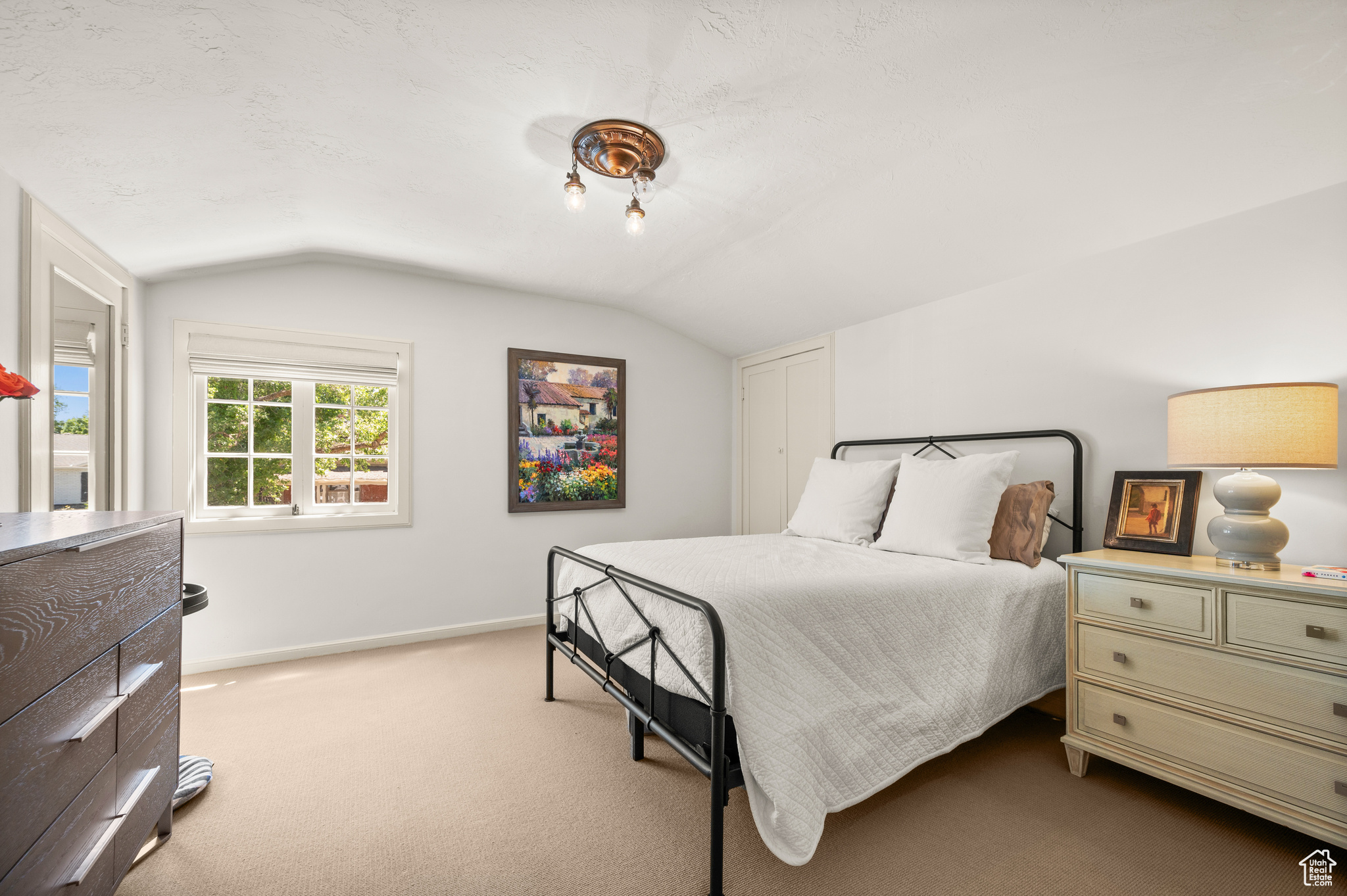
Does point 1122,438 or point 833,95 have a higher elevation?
point 833,95

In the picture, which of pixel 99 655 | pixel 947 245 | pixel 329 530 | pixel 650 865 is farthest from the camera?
pixel 329 530

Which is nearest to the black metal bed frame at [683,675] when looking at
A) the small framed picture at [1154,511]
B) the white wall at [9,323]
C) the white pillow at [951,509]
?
the small framed picture at [1154,511]

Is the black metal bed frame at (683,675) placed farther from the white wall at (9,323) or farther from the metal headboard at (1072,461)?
the white wall at (9,323)

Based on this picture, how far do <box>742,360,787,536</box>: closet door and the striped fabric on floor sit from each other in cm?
323

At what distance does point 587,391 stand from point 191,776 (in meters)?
2.94

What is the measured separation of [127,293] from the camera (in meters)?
2.89

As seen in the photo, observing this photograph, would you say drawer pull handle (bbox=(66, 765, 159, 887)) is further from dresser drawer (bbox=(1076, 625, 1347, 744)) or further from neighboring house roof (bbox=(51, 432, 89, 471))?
dresser drawer (bbox=(1076, 625, 1347, 744))

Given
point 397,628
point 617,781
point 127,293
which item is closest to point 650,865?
point 617,781

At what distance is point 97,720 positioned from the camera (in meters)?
1.20

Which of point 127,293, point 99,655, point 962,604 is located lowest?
point 962,604

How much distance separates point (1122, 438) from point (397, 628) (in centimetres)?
403

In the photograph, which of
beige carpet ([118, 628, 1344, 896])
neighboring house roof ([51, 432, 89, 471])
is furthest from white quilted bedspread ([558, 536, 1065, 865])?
neighboring house roof ([51, 432, 89, 471])

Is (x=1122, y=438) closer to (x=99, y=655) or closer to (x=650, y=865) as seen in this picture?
(x=650, y=865)

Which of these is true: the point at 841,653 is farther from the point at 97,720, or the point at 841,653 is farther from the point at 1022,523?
the point at 97,720
